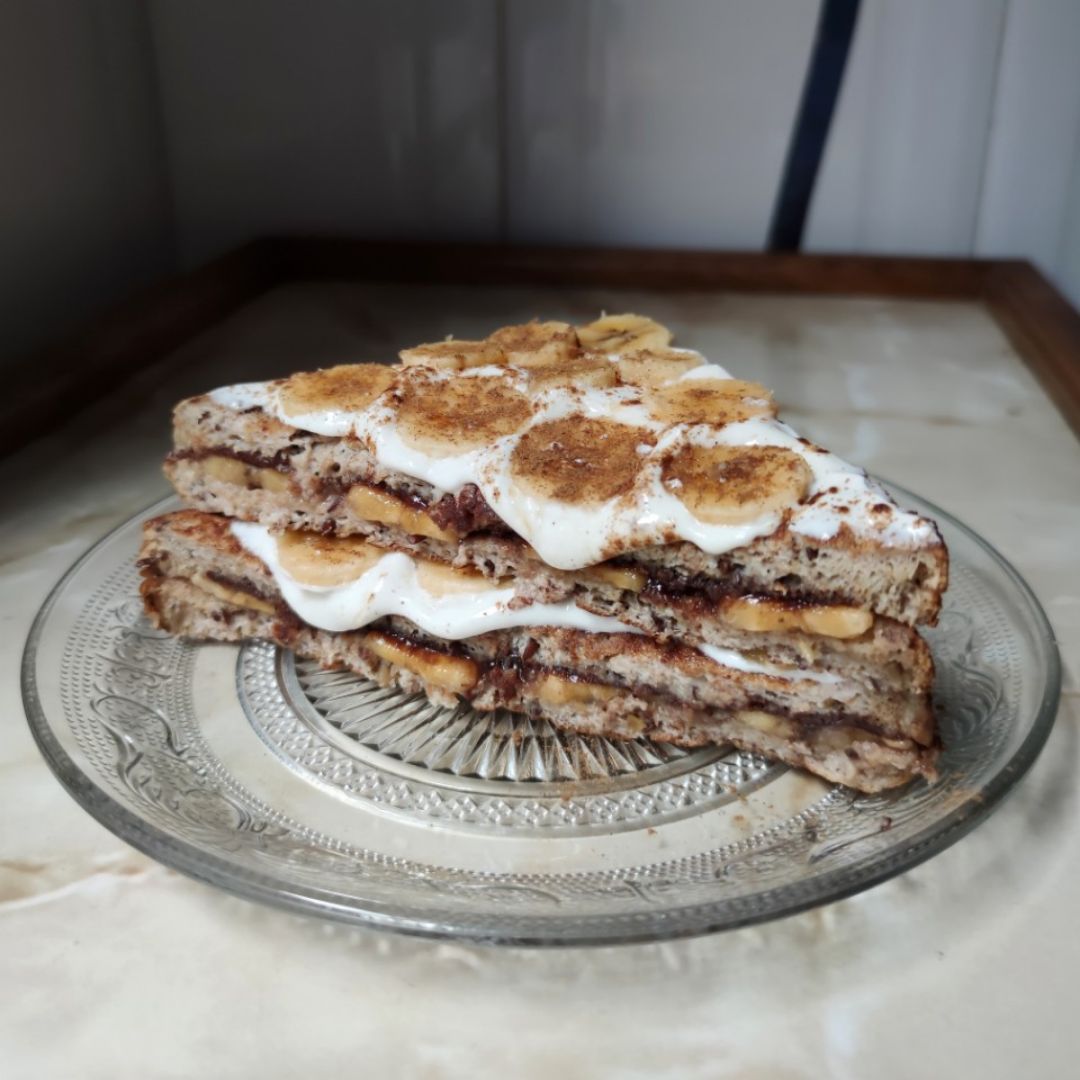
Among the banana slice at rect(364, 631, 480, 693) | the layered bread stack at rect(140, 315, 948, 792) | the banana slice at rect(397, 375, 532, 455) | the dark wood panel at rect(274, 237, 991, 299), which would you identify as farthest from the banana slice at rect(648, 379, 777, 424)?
the dark wood panel at rect(274, 237, 991, 299)

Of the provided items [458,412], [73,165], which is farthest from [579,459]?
[73,165]

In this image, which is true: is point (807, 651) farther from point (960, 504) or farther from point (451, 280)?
point (451, 280)

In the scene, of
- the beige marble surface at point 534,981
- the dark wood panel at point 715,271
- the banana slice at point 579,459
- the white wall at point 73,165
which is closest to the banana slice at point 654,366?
the banana slice at point 579,459

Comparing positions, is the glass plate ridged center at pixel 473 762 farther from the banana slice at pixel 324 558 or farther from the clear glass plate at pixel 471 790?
the banana slice at pixel 324 558

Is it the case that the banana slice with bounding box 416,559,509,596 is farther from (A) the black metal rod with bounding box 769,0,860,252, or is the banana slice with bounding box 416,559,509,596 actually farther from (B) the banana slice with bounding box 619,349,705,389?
(A) the black metal rod with bounding box 769,0,860,252

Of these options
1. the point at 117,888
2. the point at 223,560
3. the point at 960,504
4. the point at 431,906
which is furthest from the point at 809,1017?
the point at 960,504

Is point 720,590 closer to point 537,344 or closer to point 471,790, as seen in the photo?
point 471,790
